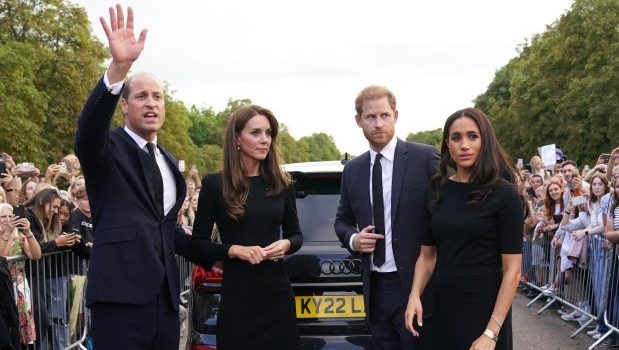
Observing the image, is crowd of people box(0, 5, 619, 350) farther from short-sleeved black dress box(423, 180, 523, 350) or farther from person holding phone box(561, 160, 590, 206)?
person holding phone box(561, 160, 590, 206)

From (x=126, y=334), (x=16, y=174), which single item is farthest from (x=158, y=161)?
(x=16, y=174)

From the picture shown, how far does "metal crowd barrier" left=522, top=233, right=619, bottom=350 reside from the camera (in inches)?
365

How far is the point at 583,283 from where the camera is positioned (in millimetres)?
10648

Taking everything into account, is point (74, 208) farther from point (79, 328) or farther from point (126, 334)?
point (126, 334)

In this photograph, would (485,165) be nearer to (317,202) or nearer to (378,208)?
(378,208)

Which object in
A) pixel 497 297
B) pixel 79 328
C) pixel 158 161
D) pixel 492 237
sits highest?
pixel 158 161

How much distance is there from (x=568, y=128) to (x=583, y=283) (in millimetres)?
38492

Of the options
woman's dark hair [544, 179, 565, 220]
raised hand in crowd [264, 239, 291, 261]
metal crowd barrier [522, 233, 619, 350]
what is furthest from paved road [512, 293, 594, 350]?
raised hand in crowd [264, 239, 291, 261]

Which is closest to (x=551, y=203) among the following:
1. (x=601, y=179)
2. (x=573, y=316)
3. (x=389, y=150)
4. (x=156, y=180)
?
(x=601, y=179)

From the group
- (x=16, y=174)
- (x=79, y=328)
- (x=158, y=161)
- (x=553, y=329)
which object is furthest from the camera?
(x=16, y=174)

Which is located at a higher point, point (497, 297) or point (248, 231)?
point (248, 231)

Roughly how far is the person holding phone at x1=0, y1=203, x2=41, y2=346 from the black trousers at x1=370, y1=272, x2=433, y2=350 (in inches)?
137

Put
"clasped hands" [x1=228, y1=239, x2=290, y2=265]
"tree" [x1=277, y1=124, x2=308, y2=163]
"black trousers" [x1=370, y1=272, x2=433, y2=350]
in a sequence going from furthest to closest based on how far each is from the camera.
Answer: "tree" [x1=277, y1=124, x2=308, y2=163] < "black trousers" [x1=370, y1=272, x2=433, y2=350] < "clasped hands" [x1=228, y1=239, x2=290, y2=265]

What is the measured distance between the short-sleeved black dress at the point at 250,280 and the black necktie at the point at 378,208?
533 millimetres
